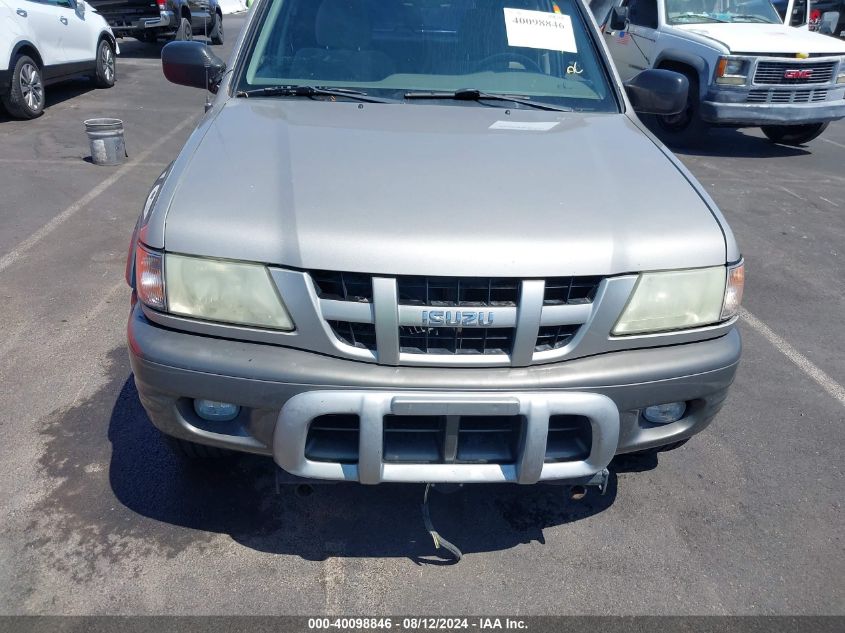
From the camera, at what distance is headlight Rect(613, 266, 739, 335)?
87.1 inches

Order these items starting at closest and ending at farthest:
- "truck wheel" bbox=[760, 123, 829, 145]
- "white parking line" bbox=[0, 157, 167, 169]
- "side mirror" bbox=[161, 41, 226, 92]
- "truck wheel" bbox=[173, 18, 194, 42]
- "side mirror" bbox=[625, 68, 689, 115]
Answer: "side mirror" bbox=[625, 68, 689, 115] → "side mirror" bbox=[161, 41, 226, 92] → "white parking line" bbox=[0, 157, 167, 169] → "truck wheel" bbox=[760, 123, 829, 145] → "truck wheel" bbox=[173, 18, 194, 42]

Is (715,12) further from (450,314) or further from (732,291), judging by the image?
(450,314)

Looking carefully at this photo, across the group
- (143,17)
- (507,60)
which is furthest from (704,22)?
(143,17)

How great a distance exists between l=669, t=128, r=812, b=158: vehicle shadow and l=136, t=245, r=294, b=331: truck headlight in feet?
26.8

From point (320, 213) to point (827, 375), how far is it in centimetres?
315

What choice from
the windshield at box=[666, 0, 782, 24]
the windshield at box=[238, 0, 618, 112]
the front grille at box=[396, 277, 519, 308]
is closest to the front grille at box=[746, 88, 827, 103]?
the windshield at box=[666, 0, 782, 24]

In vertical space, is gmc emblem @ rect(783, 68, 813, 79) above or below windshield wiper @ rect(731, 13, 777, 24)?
below

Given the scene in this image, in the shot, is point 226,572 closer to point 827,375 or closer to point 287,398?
point 287,398

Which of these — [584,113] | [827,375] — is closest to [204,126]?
[584,113]

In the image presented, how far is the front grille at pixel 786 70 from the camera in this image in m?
8.37

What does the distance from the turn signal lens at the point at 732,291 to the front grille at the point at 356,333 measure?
1.15 metres

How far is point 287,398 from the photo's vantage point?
212 centimetres

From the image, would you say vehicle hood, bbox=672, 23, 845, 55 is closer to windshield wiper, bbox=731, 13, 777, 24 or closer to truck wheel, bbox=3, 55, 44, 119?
windshield wiper, bbox=731, 13, 777, 24

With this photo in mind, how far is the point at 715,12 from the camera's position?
956 cm
